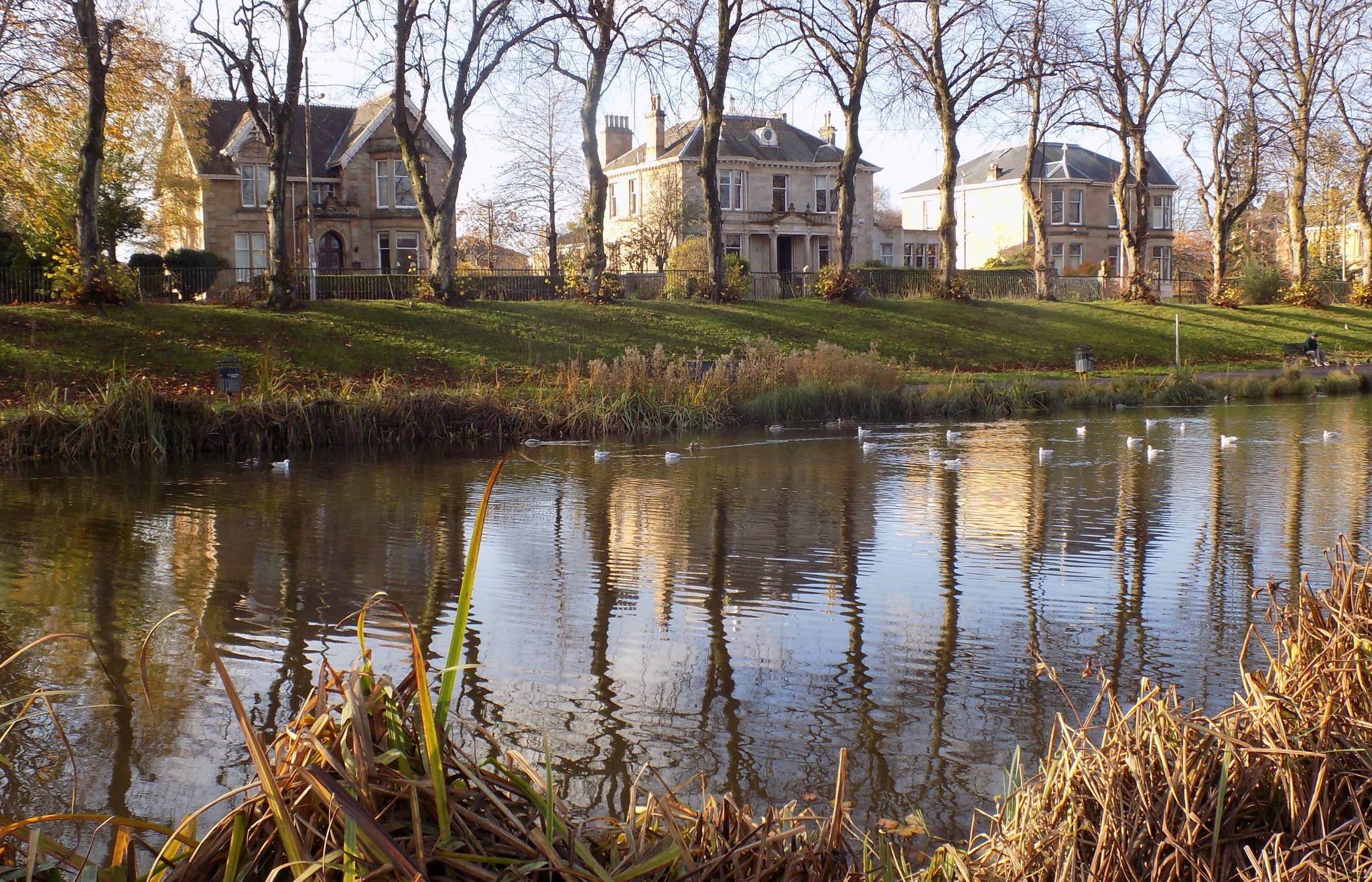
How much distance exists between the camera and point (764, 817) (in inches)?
122

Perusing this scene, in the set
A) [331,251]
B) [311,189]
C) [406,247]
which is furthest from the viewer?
[331,251]

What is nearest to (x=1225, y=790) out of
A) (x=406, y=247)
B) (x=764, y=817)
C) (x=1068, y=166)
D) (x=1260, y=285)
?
(x=764, y=817)

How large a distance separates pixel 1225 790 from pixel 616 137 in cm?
6142

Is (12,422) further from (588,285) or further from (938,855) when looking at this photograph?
(588,285)

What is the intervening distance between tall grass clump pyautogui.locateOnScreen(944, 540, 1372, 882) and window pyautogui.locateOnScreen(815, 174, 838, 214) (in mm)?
55836

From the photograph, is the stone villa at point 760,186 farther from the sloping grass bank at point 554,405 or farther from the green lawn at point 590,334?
the sloping grass bank at point 554,405

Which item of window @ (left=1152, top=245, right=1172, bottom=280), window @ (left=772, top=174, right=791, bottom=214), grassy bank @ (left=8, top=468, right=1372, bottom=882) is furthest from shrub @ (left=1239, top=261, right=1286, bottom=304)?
grassy bank @ (left=8, top=468, right=1372, bottom=882)

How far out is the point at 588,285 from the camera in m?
32.4

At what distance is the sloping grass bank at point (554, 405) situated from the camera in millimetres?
15734

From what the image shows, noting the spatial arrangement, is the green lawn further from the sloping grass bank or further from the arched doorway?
the arched doorway

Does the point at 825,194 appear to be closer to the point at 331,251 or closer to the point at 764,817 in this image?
the point at 331,251

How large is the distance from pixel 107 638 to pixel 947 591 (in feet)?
16.4

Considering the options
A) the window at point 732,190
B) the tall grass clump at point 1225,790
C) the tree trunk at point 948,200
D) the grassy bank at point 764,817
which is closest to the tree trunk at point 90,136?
the tree trunk at point 948,200

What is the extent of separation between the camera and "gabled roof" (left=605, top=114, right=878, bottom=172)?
5588 centimetres
